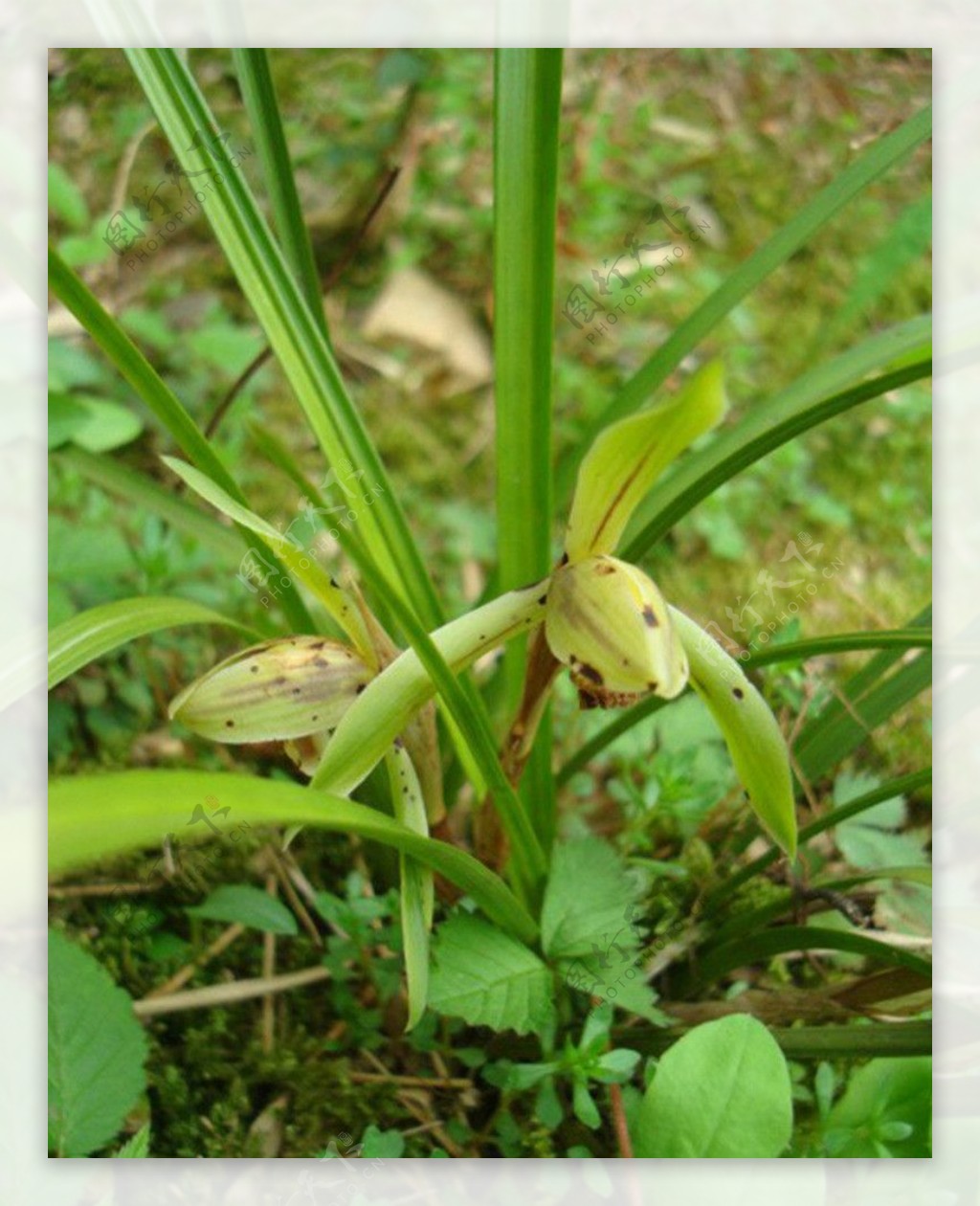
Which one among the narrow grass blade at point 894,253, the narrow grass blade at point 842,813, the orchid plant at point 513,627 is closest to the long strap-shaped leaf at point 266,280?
the orchid plant at point 513,627

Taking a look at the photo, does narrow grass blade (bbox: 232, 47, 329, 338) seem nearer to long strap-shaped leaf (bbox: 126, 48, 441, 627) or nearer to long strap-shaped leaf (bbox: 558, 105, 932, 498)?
long strap-shaped leaf (bbox: 126, 48, 441, 627)

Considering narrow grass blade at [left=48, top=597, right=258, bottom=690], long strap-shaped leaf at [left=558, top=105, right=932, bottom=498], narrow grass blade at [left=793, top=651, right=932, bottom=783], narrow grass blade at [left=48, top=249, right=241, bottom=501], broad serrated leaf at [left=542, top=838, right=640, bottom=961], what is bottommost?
broad serrated leaf at [left=542, top=838, right=640, bottom=961]

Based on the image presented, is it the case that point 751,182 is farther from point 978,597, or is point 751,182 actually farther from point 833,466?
point 978,597

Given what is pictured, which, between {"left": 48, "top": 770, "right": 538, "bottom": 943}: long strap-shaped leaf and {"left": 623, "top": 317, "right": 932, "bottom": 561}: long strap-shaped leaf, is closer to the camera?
{"left": 48, "top": 770, "right": 538, "bottom": 943}: long strap-shaped leaf

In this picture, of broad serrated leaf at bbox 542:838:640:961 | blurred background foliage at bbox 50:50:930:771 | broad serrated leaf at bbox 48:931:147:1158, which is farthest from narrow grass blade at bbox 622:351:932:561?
broad serrated leaf at bbox 48:931:147:1158

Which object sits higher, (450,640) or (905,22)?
(905,22)

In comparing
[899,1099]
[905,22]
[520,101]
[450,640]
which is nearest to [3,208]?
[520,101]
